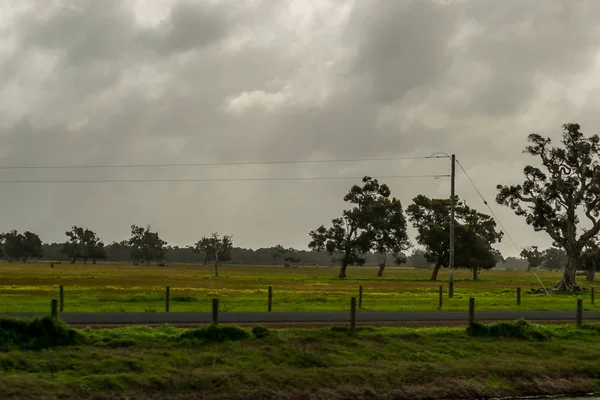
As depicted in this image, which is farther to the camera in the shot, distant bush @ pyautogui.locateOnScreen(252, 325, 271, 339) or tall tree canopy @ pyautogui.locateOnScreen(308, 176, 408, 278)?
tall tree canopy @ pyautogui.locateOnScreen(308, 176, 408, 278)

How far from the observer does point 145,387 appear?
17.7 m

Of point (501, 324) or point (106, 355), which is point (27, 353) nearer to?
point (106, 355)

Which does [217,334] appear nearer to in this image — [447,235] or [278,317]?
[278,317]

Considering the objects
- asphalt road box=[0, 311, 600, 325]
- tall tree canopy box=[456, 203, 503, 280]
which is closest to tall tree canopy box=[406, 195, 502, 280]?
tall tree canopy box=[456, 203, 503, 280]

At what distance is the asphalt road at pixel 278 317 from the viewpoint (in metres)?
27.2

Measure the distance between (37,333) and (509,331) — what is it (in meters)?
16.2

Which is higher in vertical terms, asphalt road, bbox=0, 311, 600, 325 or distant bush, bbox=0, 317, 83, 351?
distant bush, bbox=0, 317, 83, 351

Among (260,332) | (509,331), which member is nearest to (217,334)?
(260,332)

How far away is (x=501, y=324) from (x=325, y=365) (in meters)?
8.58

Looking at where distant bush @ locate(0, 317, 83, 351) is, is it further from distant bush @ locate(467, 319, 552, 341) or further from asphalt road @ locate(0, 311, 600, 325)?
distant bush @ locate(467, 319, 552, 341)

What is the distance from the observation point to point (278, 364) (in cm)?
2005

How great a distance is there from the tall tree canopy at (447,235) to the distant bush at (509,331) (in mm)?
82698

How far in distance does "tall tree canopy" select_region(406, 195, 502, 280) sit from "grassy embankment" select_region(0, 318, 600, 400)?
86100 millimetres

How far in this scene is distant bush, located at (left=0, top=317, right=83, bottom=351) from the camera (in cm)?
1966
